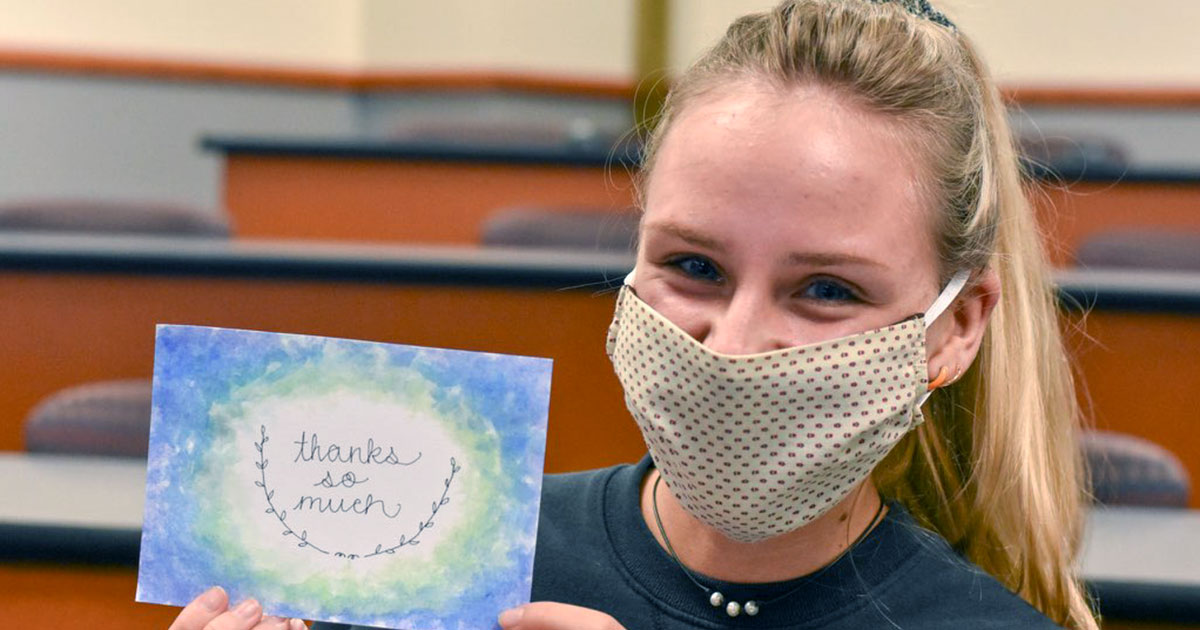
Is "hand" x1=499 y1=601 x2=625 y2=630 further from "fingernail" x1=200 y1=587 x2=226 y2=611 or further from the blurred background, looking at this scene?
the blurred background

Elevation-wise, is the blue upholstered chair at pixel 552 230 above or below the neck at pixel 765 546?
below

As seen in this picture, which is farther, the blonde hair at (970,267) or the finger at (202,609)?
the blonde hair at (970,267)

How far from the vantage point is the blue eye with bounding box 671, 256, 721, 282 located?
3.17 ft

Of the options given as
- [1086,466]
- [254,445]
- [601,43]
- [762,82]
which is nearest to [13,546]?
[254,445]

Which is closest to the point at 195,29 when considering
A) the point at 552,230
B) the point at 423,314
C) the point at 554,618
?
the point at 552,230

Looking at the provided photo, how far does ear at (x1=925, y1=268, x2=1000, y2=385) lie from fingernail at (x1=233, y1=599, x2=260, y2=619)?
1.72 feet

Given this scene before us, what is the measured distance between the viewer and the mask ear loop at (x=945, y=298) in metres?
1.01

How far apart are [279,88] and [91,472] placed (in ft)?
16.2

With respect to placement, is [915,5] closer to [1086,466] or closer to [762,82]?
[762,82]

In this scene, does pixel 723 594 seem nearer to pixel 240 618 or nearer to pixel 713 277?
pixel 713 277

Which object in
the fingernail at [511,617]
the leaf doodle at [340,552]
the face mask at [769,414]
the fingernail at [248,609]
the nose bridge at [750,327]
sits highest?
the nose bridge at [750,327]

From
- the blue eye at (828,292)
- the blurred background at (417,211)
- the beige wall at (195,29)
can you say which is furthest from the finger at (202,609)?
the beige wall at (195,29)

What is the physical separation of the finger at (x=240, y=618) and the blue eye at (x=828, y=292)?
44 cm

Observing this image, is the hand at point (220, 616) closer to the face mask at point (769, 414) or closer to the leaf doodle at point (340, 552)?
the leaf doodle at point (340, 552)
